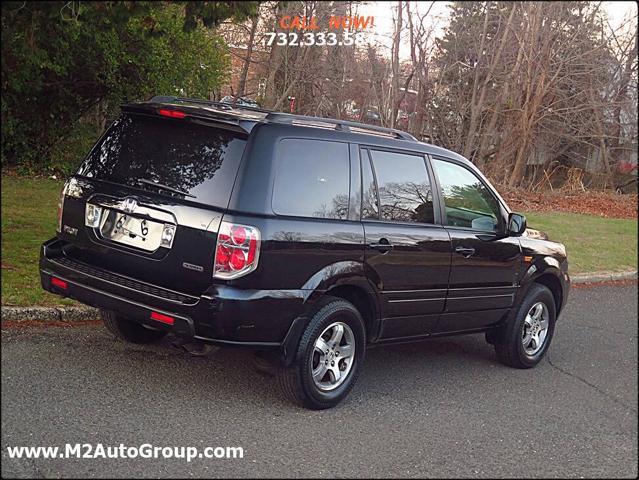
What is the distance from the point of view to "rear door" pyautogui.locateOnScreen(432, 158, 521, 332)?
619cm

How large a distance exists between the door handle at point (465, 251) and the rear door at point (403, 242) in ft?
0.42

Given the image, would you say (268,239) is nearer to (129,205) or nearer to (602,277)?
(129,205)

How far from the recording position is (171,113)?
520 centimetres

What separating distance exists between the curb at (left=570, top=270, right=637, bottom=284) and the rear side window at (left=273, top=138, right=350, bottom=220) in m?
7.33

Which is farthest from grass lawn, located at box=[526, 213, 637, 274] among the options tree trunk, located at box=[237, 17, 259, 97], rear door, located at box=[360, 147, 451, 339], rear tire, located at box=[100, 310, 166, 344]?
rear tire, located at box=[100, 310, 166, 344]

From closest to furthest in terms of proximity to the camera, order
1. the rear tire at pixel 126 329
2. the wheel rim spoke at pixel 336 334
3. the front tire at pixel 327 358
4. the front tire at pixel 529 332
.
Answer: the front tire at pixel 327 358 < the wheel rim spoke at pixel 336 334 < the rear tire at pixel 126 329 < the front tire at pixel 529 332

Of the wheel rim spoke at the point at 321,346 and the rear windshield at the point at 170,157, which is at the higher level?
the rear windshield at the point at 170,157

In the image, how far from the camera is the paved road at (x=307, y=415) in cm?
446

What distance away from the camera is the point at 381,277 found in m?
5.53

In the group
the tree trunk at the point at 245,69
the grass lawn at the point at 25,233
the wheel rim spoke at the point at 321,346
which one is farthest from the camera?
the tree trunk at the point at 245,69

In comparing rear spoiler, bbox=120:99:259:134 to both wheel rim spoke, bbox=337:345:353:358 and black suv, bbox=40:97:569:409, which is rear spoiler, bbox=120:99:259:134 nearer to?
black suv, bbox=40:97:569:409

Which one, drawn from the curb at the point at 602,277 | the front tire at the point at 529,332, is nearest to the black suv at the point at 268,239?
the front tire at the point at 529,332

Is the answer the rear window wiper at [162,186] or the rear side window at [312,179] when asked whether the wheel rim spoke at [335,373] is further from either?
the rear window wiper at [162,186]

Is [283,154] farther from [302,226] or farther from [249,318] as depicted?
[249,318]
